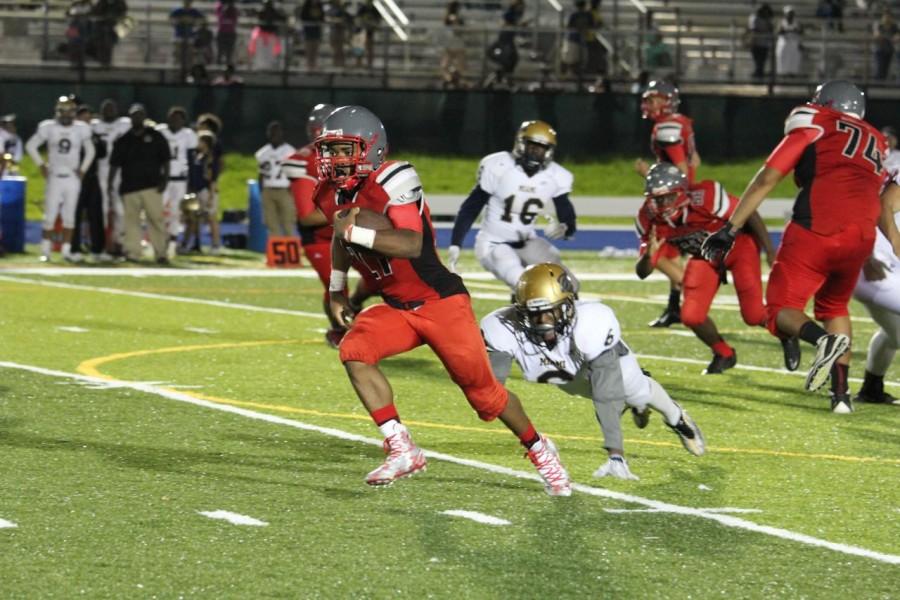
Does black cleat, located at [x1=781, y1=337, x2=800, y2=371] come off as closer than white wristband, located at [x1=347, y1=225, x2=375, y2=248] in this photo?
No

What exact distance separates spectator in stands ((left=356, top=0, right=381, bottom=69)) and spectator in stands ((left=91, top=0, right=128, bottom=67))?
348 centimetres

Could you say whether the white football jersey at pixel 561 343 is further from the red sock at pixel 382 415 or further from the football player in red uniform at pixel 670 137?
the football player in red uniform at pixel 670 137

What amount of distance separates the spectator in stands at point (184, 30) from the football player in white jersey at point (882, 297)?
17434mm

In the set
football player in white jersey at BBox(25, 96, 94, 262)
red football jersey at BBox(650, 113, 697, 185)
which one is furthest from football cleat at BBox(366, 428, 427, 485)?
football player in white jersey at BBox(25, 96, 94, 262)

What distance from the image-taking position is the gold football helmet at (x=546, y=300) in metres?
6.69

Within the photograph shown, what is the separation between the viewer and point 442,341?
21.4 feet

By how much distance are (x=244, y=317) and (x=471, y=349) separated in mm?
7660

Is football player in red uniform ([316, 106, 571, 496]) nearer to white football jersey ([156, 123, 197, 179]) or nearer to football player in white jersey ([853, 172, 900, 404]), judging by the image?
football player in white jersey ([853, 172, 900, 404])

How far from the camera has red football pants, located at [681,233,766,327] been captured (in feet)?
34.9

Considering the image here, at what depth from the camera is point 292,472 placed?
277 inches

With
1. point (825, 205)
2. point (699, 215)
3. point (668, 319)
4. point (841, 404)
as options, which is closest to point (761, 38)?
point (668, 319)

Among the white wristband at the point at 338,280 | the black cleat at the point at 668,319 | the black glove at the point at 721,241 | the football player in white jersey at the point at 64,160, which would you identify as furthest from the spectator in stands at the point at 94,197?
the white wristband at the point at 338,280

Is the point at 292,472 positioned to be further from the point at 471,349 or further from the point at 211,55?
the point at 211,55

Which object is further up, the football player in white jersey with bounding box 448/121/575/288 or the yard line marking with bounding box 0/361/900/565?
the football player in white jersey with bounding box 448/121/575/288
